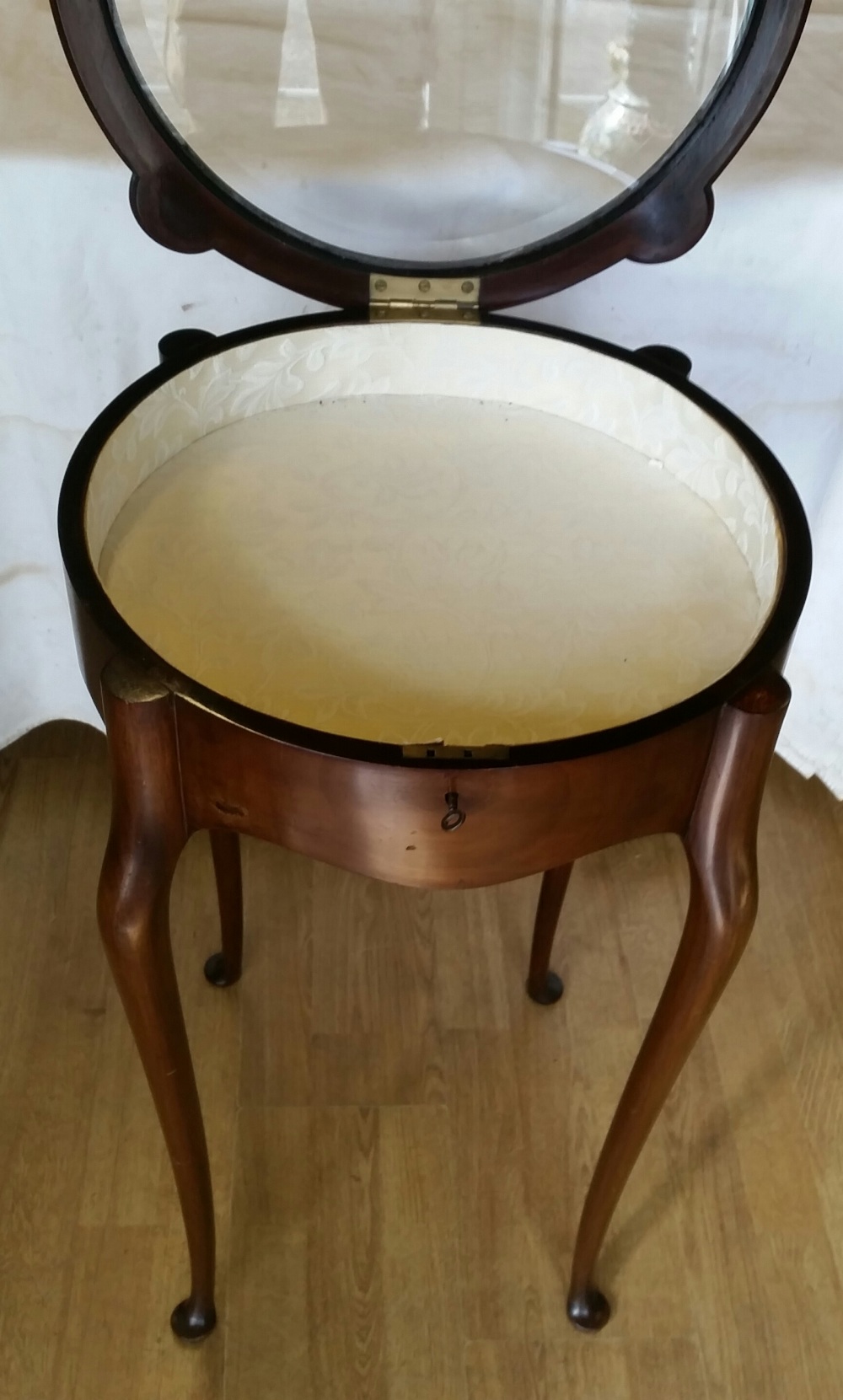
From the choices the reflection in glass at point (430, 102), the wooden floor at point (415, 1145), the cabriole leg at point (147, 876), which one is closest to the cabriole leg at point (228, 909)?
the wooden floor at point (415, 1145)

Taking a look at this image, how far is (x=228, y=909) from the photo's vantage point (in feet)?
3.33

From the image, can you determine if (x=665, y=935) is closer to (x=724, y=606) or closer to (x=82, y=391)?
(x=724, y=606)

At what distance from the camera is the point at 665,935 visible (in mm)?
1125

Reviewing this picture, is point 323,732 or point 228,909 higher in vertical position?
point 323,732

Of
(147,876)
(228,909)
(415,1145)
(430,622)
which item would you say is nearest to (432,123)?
(430,622)

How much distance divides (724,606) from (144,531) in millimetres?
323

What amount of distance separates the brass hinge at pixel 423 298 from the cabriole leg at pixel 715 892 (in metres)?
0.33

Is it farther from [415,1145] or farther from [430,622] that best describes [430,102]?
[415,1145]

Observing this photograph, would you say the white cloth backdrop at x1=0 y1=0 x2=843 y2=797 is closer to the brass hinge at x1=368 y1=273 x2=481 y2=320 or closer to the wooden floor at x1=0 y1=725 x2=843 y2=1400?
the brass hinge at x1=368 y1=273 x2=481 y2=320

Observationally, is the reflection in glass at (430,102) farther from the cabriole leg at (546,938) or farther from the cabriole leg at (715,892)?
the cabriole leg at (546,938)

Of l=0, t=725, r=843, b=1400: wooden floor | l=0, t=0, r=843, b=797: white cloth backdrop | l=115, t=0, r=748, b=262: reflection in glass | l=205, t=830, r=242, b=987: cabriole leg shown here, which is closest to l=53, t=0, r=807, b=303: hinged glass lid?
l=115, t=0, r=748, b=262: reflection in glass

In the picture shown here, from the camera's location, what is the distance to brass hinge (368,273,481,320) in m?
0.73

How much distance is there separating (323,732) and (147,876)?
0.12 meters

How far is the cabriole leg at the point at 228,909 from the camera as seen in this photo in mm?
958
